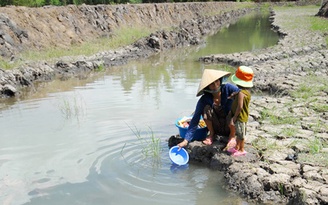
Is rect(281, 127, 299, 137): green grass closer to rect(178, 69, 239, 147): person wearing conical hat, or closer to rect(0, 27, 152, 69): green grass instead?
rect(178, 69, 239, 147): person wearing conical hat

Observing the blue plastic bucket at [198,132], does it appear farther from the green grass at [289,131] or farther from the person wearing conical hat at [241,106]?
the green grass at [289,131]

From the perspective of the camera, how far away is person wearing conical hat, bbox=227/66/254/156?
16.7ft

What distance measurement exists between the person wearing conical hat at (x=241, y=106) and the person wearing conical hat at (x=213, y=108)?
225mm

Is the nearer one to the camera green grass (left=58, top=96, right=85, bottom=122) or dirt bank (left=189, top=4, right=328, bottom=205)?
dirt bank (left=189, top=4, right=328, bottom=205)

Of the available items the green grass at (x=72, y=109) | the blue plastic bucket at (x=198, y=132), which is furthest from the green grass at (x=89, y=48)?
the blue plastic bucket at (x=198, y=132)

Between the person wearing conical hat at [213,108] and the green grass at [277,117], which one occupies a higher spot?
the person wearing conical hat at [213,108]

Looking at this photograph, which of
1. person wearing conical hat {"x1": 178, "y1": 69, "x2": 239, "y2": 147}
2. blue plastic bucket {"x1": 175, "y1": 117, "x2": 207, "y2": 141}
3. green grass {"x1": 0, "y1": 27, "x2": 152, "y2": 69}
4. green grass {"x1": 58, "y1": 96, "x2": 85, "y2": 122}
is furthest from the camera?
green grass {"x1": 0, "y1": 27, "x2": 152, "y2": 69}

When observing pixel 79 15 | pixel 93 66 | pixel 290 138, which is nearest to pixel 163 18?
pixel 79 15

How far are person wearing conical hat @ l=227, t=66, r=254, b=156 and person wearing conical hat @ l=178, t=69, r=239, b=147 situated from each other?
23 cm

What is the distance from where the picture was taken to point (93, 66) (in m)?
14.0

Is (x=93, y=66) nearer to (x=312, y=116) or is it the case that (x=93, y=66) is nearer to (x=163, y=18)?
(x=312, y=116)

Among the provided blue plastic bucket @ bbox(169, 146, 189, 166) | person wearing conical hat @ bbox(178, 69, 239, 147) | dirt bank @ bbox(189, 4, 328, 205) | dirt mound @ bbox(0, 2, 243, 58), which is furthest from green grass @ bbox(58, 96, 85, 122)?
dirt mound @ bbox(0, 2, 243, 58)

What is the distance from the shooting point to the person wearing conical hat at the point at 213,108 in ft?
17.9

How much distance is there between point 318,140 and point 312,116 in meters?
1.25
